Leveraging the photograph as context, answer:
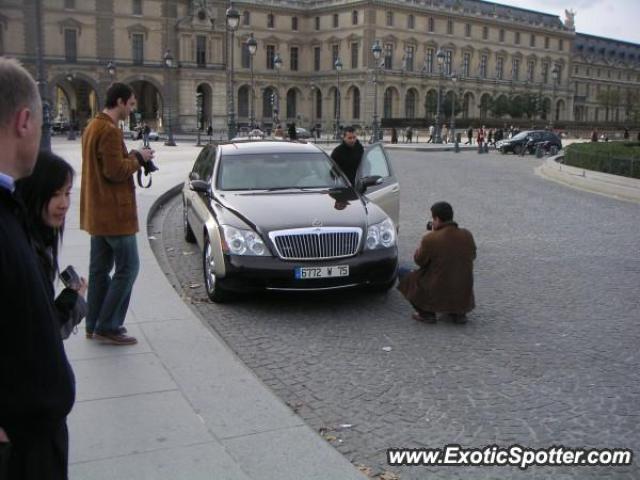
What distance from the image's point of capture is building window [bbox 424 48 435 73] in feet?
322

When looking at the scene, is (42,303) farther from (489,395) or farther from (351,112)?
(351,112)

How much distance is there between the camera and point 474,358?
5.36 meters

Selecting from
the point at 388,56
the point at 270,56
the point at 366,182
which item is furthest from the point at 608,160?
the point at 270,56

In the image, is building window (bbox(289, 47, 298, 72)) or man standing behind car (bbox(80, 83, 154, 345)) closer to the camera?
man standing behind car (bbox(80, 83, 154, 345))

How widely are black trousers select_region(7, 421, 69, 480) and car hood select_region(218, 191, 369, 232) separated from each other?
15.1 ft

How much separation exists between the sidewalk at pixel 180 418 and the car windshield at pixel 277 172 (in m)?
2.29

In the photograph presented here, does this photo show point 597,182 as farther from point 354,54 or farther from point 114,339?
point 354,54

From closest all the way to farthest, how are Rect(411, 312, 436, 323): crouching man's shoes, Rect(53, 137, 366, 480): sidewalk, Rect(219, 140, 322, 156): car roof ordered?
Rect(53, 137, 366, 480): sidewalk < Rect(411, 312, 436, 323): crouching man's shoes < Rect(219, 140, 322, 156): car roof

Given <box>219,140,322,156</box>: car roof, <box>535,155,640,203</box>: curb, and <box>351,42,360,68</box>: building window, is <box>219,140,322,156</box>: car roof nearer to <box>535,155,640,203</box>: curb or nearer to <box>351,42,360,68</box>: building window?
<box>535,155,640,203</box>: curb

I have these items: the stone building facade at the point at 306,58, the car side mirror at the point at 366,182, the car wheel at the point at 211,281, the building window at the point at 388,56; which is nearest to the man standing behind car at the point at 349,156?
the car side mirror at the point at 366,182

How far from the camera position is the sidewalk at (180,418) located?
11.4 feet

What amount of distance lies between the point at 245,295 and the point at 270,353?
1644 mm

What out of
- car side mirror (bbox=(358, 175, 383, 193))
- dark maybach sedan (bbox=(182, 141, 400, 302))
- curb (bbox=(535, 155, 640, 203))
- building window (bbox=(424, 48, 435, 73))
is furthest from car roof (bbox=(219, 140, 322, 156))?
building window (bbox=(424, 48, 435, 73))

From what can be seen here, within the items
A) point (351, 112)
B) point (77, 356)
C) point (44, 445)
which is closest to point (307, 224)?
point (77, 356)
